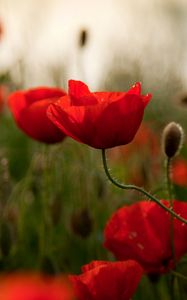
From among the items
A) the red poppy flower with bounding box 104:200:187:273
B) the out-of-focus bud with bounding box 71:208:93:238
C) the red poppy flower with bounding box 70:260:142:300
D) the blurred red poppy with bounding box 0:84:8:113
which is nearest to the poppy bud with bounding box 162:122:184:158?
the red poppy flower with bounding box 104:200:187:273

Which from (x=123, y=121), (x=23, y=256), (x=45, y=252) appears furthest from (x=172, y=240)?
(x=23, y=256)

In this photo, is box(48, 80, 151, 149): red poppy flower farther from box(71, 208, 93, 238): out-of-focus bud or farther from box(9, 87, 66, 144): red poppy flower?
box(71, 208, 93, 238): out-of-focus bud

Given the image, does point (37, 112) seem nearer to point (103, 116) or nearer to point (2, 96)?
point (103, 116)

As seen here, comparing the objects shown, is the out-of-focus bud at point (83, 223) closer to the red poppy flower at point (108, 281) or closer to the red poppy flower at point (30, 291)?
the red poppy flower at point (108, 281)

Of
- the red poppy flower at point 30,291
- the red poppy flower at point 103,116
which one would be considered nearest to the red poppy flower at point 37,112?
the red poppy flower at point 103,116

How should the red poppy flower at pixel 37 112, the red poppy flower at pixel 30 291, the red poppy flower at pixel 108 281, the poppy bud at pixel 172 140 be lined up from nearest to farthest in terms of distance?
the red poppy flower at pixel 30 291 → the red poppy flower at pixel 108 281 → the poppy bud at pixel 172 140 → the red poppy flower at pixel 37 112

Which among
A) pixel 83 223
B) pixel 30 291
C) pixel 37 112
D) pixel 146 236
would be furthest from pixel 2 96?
pixel 30 291
